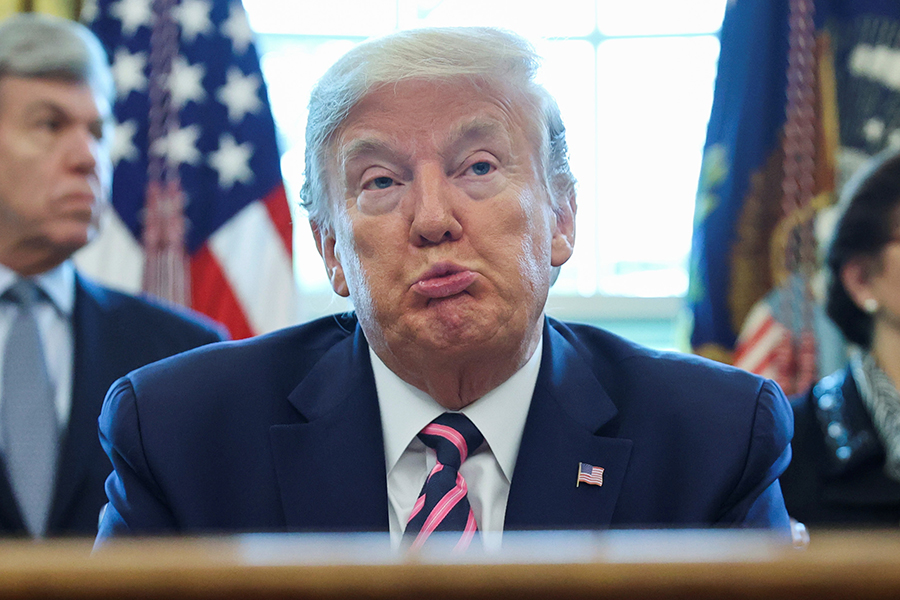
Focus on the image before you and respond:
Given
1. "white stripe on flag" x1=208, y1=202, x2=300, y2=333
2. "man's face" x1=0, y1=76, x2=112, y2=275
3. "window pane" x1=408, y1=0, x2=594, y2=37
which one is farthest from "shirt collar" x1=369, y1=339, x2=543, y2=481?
"window pane" x1=408, y1=0, x2=594, y2=37

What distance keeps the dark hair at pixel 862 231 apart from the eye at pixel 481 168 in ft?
4.09

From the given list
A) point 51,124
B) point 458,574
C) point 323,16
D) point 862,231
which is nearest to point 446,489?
point 458,574

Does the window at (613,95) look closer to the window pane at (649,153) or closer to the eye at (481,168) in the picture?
the window pane at (649,153)

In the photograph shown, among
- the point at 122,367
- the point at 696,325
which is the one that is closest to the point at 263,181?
the point at 122,367

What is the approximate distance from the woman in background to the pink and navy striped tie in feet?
3.18

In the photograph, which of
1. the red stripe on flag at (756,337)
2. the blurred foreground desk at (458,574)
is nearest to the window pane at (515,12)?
the red stripe on flag at (756,337)

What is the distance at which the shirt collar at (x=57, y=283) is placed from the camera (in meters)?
2.06

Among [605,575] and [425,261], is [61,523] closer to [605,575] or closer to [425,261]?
[425,261]

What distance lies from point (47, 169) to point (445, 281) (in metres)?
1.39

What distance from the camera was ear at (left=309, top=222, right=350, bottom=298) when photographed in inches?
62.1

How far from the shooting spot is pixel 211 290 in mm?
3285

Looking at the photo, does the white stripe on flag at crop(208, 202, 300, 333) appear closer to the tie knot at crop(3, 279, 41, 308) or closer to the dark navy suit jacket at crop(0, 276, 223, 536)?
the dark navy suit jacket at crop(0, 276, 223, 536)

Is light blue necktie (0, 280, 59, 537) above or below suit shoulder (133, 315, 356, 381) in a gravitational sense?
below

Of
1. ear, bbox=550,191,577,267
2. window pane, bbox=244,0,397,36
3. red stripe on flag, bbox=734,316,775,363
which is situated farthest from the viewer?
window pane, bbox=244,0,397,36
